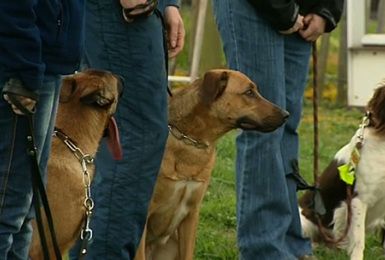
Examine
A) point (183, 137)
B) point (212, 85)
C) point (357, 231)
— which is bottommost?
point (357, 231)

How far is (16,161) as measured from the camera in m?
3.12

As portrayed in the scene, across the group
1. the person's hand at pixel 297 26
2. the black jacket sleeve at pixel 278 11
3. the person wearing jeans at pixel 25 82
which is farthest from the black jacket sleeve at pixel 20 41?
the person's hand at pixel 297 26

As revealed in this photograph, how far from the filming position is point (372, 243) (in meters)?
Answer: 6.43

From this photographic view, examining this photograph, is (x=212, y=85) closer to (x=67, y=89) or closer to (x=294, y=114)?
(x=294, y=114)

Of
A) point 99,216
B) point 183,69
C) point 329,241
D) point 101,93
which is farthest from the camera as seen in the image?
point 183,69

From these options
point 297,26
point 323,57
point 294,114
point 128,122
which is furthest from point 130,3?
point 323,57

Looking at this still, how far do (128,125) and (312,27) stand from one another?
1.36m

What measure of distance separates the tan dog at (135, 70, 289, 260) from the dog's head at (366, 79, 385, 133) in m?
1.07

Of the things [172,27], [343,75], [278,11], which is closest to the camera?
[172,27]

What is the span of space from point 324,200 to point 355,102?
17.9ft

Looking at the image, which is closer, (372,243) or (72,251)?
(72,251)

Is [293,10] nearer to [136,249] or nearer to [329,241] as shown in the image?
[136,249]

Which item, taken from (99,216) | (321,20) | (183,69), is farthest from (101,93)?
(183,69)

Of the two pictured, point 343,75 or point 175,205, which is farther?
point 343,75
